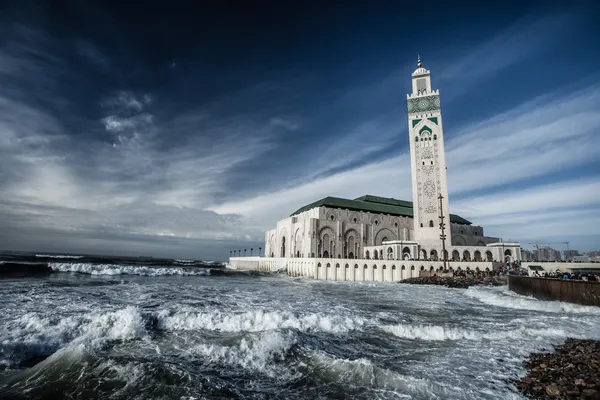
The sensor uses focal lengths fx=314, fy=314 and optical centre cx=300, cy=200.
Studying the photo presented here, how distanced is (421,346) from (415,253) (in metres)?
42.3

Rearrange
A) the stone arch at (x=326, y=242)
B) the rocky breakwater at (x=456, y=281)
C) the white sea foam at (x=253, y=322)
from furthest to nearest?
the stone arch at (x=326, y=242) < the rocky breakwater at (x=456, y=281) < the white sea foam at (x=253, y=322)

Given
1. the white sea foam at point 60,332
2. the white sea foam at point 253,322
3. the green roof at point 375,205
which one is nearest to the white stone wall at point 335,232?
the green roof at point 375,205

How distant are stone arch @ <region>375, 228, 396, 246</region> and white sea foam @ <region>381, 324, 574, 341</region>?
1995 inches

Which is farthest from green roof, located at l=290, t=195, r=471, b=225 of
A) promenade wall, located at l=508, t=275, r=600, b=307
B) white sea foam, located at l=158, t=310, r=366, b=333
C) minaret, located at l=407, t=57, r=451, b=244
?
white sea foam, located at l=158, t=310, r=366, b=333

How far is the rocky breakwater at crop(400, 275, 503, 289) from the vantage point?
1305 inches

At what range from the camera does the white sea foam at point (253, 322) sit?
34.8 ft

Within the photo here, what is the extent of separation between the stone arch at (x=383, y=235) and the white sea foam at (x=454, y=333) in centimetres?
5067

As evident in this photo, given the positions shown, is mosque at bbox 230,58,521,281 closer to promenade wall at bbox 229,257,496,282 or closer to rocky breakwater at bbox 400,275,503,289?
promenade wall at bbox 229,257,496,282

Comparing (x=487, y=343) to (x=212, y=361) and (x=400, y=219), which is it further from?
(x=400, y=219)

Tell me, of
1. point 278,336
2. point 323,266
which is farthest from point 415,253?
point 278,336

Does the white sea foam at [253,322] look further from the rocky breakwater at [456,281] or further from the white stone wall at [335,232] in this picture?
the white stone wall at [335,232]

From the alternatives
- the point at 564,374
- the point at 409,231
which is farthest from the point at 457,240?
the point at 564,374

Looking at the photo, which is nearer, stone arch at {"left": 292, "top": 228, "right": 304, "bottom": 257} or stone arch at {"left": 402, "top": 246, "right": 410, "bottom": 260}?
stone arch at {"left": 402, "top": 246, "right": 410, "bottom": 260}

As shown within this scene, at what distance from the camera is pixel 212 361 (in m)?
7.36
